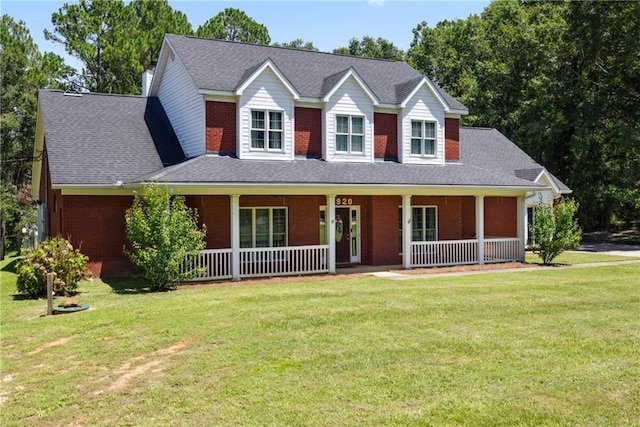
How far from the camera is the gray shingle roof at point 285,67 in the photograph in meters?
20.8

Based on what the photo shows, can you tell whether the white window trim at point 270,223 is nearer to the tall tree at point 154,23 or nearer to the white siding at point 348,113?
the white siding at point 348,113

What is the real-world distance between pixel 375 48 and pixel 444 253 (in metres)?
45.2

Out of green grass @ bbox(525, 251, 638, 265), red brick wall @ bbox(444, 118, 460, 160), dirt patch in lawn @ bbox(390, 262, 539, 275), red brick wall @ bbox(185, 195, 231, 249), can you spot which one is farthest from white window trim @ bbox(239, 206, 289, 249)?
green grass @ bbox(525, 251, 638, 265)

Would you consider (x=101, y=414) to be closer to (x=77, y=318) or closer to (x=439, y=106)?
(x=77, y=318)

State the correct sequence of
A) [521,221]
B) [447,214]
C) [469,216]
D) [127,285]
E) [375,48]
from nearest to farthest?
1. [127,285]
2. [521,221]
3. [447,214]
4. [469,216]
5. [375,48]

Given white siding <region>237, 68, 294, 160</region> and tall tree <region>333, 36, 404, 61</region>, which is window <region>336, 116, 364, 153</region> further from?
tall tree <region>333, 36, 404, 61</region>

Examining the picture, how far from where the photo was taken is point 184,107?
70.4 ft

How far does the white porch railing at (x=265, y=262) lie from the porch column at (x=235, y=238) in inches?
7.6

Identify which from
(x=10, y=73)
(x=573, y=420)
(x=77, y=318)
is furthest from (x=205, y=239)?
(x=10, y=73)

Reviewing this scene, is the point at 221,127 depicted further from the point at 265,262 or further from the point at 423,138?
the point at 423,138

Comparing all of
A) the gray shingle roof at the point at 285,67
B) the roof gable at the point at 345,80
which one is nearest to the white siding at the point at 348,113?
the roof gable at the point at 345,80

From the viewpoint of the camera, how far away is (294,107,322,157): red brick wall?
842 inches

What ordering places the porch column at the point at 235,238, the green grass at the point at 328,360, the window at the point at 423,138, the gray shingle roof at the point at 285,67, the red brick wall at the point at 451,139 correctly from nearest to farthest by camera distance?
the green grass at the point at 328,360
the porch column at the point at 235,238
the gray shingle roof at the point at 285,67
the window at the point at 423,138
the red brick wall at the point at 451,139

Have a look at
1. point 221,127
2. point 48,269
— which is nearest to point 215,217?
point 221,127
